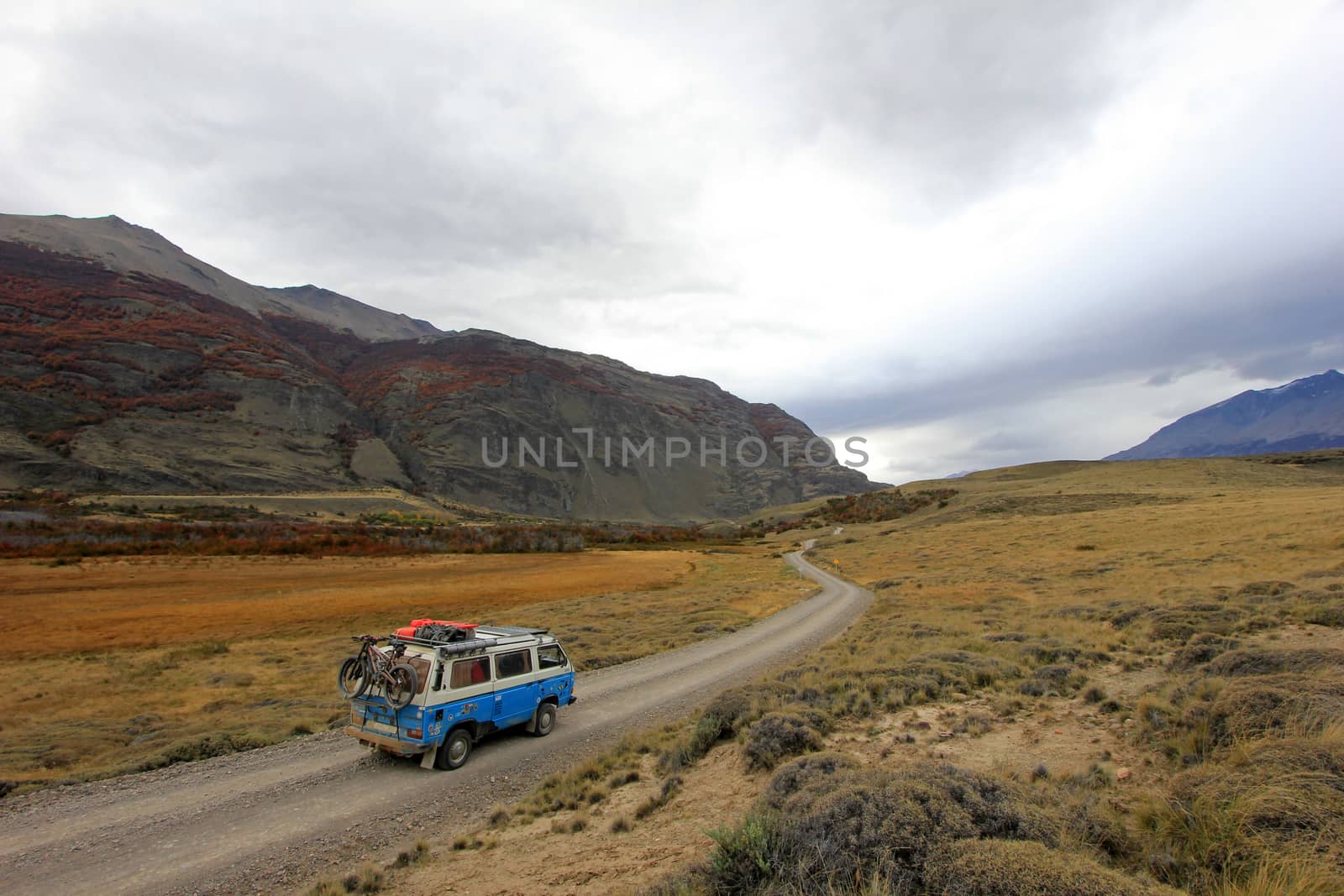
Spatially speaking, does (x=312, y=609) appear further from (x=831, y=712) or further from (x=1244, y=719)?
(x=1244, y=719)

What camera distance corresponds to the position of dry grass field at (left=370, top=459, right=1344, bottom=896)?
4688 millimetres

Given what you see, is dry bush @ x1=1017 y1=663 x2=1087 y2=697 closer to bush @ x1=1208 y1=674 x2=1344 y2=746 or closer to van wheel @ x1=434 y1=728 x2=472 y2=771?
bush @ x1=1208 y1=674 x2=1344 y2=746

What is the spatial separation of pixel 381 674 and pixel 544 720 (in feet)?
13.5

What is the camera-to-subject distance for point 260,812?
945 centimetres

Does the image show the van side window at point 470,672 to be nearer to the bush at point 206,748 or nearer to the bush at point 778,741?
the bush at point 778,741

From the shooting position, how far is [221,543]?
195ft

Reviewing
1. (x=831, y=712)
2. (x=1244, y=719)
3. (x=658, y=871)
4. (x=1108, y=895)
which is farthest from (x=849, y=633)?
(x=1108, y=895)

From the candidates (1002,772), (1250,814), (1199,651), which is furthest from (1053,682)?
(1250,814)

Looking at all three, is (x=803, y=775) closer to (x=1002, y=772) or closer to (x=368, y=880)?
(x=1002, y=772)

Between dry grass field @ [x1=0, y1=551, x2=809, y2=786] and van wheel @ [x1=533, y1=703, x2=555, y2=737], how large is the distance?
550 centimetres

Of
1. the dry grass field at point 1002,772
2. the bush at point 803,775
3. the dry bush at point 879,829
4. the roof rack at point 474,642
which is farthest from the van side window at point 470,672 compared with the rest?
the dry bush at point 879,829

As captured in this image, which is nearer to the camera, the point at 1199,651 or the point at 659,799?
the point at 659,799

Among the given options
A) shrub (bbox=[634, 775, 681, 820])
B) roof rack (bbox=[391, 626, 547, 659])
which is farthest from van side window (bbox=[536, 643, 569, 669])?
shrub (bbox=[634, 775, 681, 820])

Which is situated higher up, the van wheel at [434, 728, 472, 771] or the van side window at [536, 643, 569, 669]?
the van side window at [536, 643, 569, 669]
